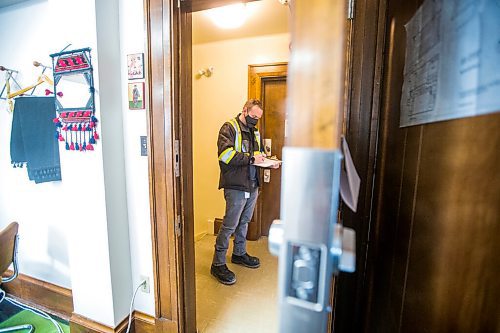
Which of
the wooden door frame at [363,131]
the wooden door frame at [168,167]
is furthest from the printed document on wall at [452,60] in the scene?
the wooden door frame at [168,167]

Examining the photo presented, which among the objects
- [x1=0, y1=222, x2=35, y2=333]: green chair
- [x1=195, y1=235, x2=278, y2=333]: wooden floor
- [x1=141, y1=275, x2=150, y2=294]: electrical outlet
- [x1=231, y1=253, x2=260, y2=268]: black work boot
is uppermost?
[x1=0, y1=222, x2=35, y2=333]: green chair

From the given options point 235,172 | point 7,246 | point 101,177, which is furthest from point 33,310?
point 235,172

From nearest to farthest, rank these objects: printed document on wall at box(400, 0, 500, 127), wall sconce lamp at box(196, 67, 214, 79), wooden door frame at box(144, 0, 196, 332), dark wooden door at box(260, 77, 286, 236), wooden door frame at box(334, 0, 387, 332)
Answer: printed document on wall at box(400, 0, 500, 127), wooden door frame at box(334, 0, 387, 332), wooden door frame at box(144, 0, 196, 332), dark wooden door at box(260, 77, 286, 236), wall sconce lamp at box(196, 67, 214, 79)

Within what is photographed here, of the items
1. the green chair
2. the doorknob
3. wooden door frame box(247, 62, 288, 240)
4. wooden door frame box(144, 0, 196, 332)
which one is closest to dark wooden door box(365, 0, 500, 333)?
the doorknob

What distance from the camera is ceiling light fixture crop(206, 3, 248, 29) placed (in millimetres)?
1822

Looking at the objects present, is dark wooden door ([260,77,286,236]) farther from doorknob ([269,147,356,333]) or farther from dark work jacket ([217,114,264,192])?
doorknob ([269,147,356,333])

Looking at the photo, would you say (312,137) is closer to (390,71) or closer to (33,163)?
(390,71)

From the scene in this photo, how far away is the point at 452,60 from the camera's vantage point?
1.51 ft

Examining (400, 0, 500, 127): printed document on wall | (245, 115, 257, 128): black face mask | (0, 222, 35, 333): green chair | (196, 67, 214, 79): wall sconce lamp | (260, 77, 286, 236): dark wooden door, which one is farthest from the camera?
(196, 67, 214, 79): wall sconce lamp

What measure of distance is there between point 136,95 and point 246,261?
1713mm

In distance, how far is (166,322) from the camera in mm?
1251

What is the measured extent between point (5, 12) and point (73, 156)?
1.26 metres

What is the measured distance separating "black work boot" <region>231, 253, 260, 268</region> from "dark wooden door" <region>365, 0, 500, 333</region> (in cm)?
147

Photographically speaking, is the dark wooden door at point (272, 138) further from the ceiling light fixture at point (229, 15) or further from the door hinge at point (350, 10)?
the door hinge at point (350, 10)
